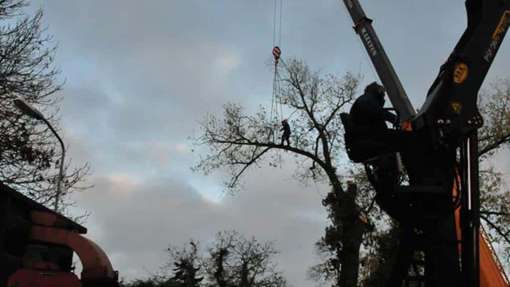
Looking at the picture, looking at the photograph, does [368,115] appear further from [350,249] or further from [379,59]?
[350,249]

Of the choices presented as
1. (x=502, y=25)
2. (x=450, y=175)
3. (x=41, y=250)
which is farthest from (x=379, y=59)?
(x=41, y=250)

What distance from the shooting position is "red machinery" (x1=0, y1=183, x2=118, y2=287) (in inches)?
282

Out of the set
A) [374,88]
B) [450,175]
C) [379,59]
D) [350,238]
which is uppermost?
[379,59]

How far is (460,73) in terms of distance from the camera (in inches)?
308

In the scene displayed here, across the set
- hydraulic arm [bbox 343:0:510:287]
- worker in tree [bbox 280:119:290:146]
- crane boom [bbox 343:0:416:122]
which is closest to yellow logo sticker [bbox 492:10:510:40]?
hydraulic arm [bbox 343:0:510:287]

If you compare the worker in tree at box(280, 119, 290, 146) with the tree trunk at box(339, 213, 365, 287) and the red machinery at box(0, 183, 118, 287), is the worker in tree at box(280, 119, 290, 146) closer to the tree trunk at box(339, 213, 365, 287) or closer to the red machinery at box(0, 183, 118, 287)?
the tree trunk at box(339, 213, 365, 287)

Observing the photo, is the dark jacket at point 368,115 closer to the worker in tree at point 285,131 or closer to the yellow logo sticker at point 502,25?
the yellow logo sticker at point 502,25

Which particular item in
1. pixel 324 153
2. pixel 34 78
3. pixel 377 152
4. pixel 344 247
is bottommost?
pixel 377 152

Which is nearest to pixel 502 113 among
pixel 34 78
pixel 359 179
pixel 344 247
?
pixel 359 179

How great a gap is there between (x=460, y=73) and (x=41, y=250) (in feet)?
17.4

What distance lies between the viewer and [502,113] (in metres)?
27.3

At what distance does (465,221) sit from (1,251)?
16.6 feet

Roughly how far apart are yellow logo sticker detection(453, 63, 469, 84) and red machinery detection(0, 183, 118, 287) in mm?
4668

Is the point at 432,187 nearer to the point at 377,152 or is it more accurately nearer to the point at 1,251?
the point at 377,152
